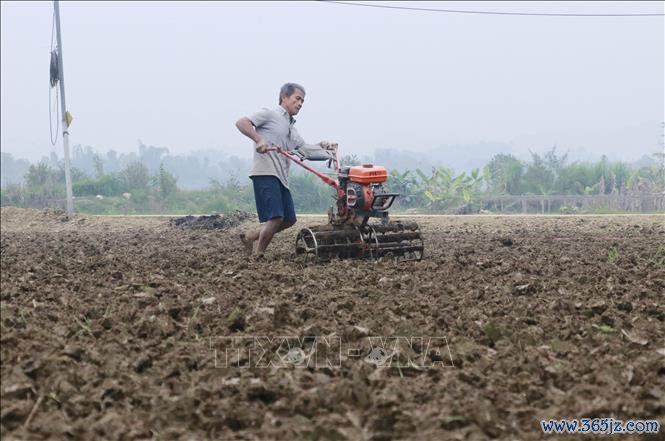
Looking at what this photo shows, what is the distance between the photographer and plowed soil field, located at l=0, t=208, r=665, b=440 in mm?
3322

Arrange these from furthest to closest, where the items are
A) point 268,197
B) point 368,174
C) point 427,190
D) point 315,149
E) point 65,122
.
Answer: point 427,190
point 65,122
point 315,149
point 268,197
point 368,174

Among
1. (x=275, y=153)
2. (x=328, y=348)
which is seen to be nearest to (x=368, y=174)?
(x=275, y=153)

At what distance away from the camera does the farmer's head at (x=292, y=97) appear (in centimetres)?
797

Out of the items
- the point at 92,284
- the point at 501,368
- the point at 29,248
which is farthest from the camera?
the point at 29,248

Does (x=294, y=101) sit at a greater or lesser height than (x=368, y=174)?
greater

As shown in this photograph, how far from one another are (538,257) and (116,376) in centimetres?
527

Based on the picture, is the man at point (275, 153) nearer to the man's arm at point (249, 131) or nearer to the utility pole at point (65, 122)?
the man's arm at point (249, 131)

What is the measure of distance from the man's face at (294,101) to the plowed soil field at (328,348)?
54.5 inches

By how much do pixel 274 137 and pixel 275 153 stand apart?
16cm

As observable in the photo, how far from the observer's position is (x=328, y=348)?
14.2 feet

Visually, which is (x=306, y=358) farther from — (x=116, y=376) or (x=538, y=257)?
(x=538, y=257)

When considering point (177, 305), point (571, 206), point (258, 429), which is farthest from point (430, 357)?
point (571, 206)

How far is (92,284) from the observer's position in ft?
21.1

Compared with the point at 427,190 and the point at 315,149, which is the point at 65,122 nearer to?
the point at 427,190
